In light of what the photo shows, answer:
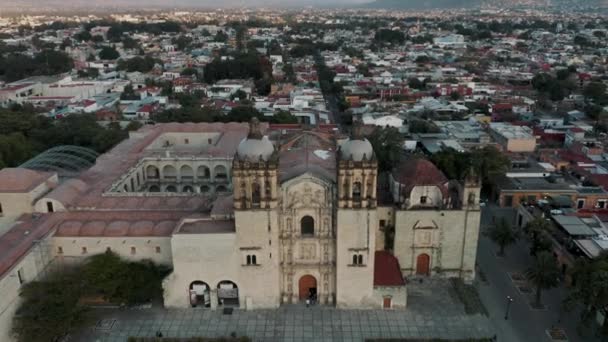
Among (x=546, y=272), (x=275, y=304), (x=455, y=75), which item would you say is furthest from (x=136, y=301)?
(x=455, y=75)

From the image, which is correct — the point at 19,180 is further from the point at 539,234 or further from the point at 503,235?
the point at 539,234

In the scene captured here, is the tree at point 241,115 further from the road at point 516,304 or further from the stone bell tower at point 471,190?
the stone bell tower at point 471,190

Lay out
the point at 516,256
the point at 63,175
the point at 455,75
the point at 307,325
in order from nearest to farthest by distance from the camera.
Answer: the point at 307,325
the point at 516,256
the point at 63,175
the point at 455,75

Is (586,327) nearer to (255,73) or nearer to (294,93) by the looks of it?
(294,93)

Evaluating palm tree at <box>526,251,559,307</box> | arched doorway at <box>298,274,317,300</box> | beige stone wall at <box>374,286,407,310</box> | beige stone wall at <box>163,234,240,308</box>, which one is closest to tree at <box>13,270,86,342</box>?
beige stone wall at <box>163,234,240,308</box>

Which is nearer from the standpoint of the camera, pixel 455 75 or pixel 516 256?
pixel 516 256

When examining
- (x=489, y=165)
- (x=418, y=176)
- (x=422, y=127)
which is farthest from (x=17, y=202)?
(x=422, y=127)

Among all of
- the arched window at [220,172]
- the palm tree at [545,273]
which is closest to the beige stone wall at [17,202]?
the arched window at [220,172]
